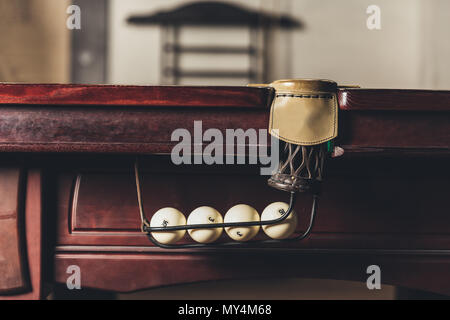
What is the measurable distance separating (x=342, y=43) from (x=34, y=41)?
256 cm

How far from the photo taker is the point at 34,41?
3.21 metres

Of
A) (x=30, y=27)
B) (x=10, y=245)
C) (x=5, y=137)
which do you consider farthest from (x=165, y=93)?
(x=30, y=27)

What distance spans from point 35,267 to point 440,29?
3.60 meters

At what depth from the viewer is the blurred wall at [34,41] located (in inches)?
124

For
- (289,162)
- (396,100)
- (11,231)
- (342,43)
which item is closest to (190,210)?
(289,162)

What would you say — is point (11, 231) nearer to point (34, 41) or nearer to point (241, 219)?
point (241, 219)

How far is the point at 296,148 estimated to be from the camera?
2.64ft

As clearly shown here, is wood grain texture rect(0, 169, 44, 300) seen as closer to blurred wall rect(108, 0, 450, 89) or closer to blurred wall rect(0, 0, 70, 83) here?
blurred wall rect(108, 0, 450, 89)

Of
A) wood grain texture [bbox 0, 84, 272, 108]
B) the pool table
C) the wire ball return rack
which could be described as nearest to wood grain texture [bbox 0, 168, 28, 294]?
the pool table

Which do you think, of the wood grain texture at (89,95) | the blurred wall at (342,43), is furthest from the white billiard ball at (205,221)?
the blurred wall at (342,43)

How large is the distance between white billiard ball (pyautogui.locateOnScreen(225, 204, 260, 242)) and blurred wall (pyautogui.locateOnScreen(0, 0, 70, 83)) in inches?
113

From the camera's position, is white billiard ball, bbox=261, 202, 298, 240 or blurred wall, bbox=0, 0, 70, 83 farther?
blurred wall, bbox=0, 0, 70, 83

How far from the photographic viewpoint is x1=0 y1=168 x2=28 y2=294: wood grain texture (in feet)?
2.89

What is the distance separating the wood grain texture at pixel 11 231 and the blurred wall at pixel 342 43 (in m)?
2.49
